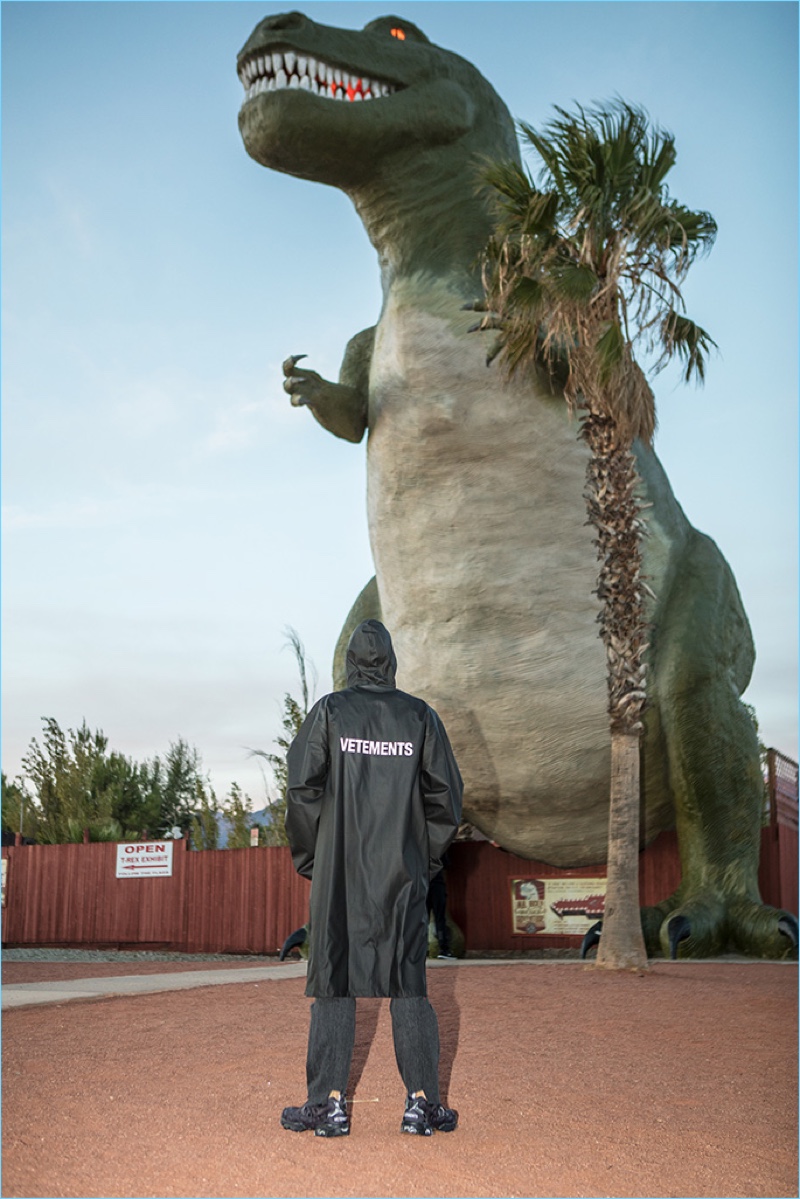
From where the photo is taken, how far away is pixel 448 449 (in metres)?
9.26

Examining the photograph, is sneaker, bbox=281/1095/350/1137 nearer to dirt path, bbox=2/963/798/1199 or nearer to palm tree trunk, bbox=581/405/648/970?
dirt path, bbox=2/963/798/1199

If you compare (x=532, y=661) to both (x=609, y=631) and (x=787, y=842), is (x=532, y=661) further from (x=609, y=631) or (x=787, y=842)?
(x=787, y=842)

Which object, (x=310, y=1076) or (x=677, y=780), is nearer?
(x=310, y=1076)

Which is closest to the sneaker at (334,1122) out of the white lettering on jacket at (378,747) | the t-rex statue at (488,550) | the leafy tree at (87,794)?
the white lettering on jacket at (378,747)

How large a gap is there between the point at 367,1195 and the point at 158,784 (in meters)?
31.7

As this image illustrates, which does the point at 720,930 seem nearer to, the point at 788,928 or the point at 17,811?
the point at 788,928

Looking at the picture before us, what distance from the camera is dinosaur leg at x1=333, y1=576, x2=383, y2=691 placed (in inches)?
407

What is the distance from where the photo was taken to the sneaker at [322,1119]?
3312 millimetres

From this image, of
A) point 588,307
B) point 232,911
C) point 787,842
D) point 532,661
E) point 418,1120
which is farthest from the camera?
point 232,911

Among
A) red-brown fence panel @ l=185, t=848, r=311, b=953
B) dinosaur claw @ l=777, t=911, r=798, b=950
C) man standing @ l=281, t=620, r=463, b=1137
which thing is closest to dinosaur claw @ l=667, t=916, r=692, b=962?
dinosaur claw @ l=777, t=911, r=798, b=950

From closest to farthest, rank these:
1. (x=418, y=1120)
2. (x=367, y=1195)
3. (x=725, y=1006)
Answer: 1. (x=367, y=1195)
2. (x=418, y=1120)
3. (x=725, y=1006)

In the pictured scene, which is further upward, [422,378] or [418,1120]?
[422,378]

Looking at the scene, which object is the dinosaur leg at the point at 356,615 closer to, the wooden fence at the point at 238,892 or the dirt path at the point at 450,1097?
the wooden fence at the point at 238,892

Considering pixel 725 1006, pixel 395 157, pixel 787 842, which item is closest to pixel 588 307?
pixel 395 157
